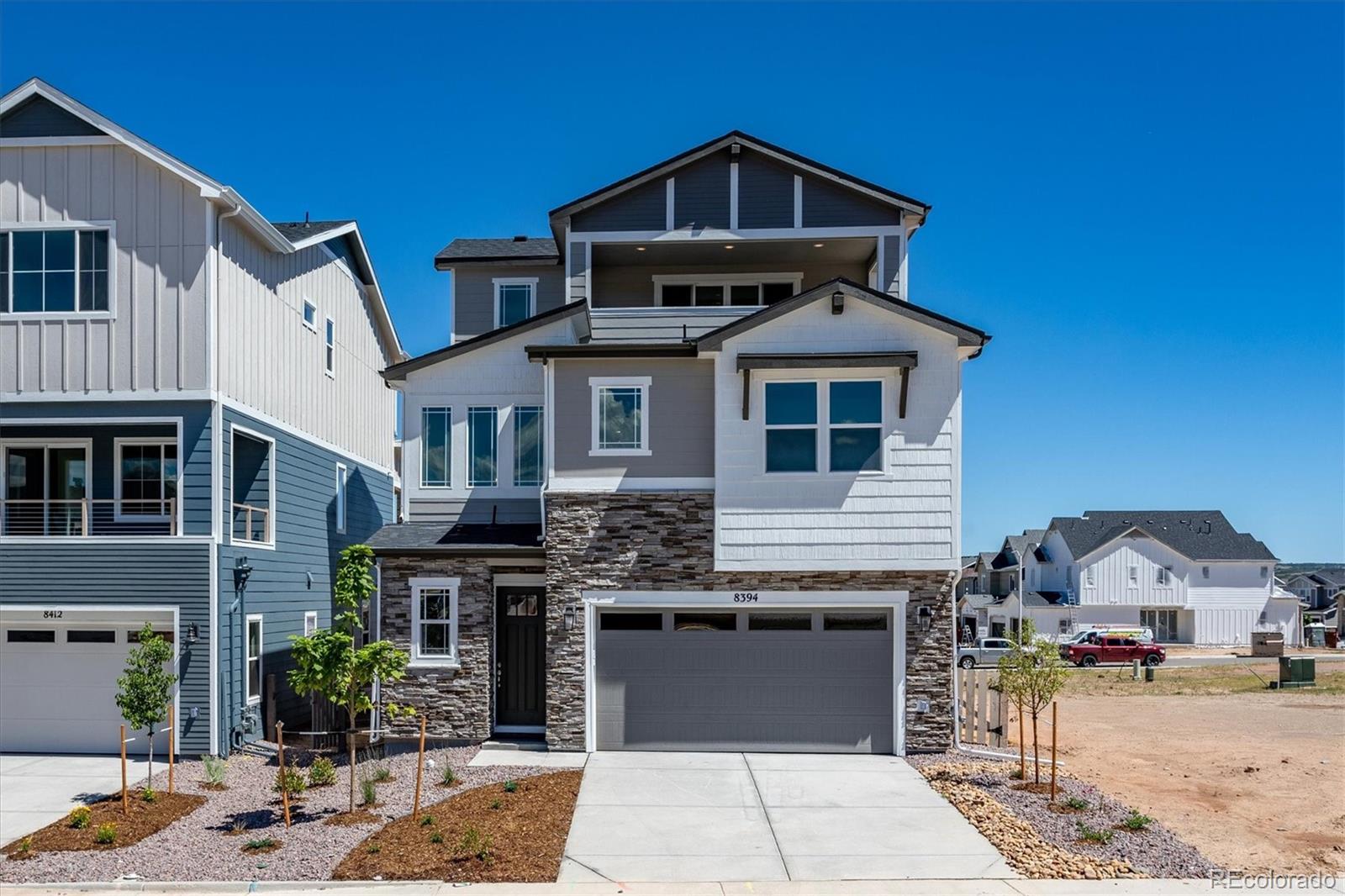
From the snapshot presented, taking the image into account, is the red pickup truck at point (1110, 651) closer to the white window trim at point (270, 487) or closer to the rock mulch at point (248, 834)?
the rock mulch at point (248, 834)

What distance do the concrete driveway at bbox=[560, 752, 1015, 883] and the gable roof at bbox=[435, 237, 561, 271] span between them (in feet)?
36.2

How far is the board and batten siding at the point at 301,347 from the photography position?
54.6 ft

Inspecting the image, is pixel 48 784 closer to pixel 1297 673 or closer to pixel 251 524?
pixel 251 524

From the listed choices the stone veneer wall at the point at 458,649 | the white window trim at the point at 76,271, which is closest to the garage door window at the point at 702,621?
the stone veneer wall at the point at 458,649

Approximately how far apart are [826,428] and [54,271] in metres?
12.2

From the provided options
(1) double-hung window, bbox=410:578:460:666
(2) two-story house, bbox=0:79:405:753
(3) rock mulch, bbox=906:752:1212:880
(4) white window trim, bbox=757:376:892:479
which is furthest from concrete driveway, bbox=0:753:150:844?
(3) rock mulch, bbox=906:752:1212:880

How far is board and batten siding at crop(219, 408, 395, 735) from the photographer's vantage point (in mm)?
16156

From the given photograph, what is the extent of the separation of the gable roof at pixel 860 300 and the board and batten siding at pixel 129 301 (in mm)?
7898

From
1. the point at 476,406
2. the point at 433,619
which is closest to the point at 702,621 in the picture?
the point at 433,619

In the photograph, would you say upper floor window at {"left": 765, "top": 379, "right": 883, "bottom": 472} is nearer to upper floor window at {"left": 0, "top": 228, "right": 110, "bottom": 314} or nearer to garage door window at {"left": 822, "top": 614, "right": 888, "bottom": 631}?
garage door window at {"left": 822, "top": 614, "right": 888, "bottom": 631}

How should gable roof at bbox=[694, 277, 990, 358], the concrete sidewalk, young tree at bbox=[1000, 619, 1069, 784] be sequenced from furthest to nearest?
gable roof at bbox=[694, 277, 990, 358], young tree at bbox=[1000, 619, 1069, 784], the concrete sidewalk

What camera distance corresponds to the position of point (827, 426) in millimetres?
15469

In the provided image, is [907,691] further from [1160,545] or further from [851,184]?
[1160,545]

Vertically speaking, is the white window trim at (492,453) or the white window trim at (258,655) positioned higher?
the white window trim at (492,453)
